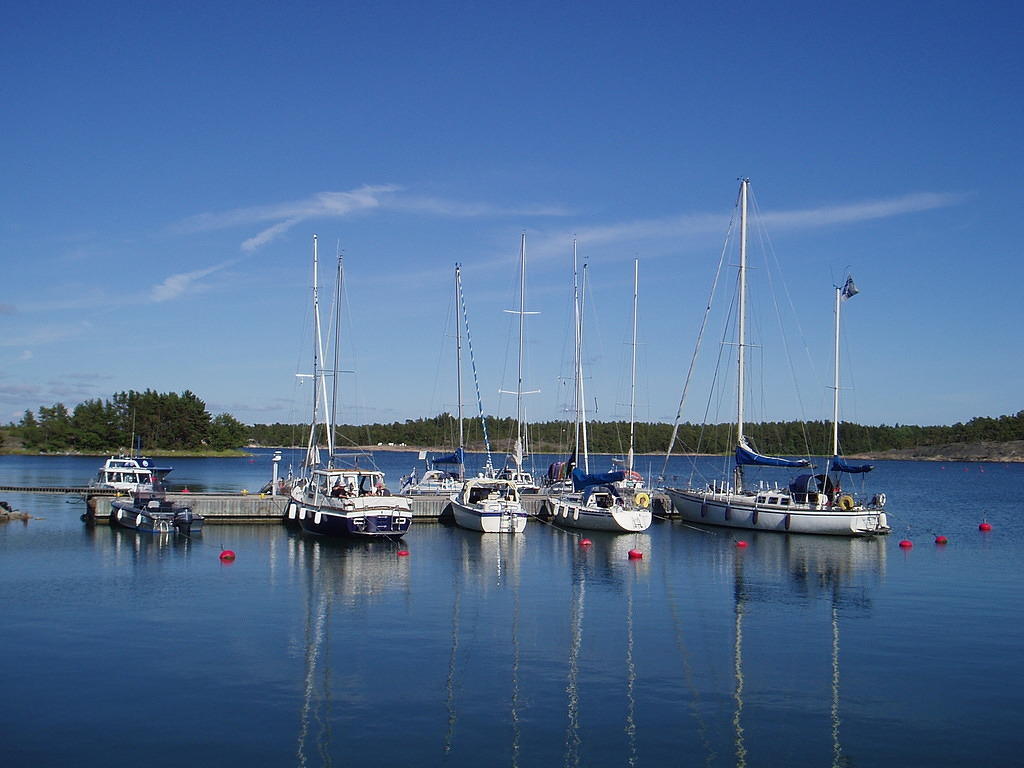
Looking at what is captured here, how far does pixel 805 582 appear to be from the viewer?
39.8m

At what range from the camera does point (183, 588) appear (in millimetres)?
35781

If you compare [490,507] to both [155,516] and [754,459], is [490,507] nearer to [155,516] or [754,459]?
[754,459]

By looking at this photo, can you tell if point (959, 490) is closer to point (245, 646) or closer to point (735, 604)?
point (735, 604)

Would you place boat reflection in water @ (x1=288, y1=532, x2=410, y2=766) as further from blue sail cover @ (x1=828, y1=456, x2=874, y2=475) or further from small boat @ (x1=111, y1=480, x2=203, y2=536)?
blue sail cover @ (x1=828, y1=456, x2=874, y2=475)

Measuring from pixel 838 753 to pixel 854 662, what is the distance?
764 cm

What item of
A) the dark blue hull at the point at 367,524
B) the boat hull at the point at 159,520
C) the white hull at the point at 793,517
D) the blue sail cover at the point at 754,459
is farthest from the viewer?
the blue sail cover at the point at 754,459

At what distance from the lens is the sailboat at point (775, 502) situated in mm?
55219

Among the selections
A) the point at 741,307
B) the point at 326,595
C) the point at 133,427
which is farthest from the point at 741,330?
the point at 133,427

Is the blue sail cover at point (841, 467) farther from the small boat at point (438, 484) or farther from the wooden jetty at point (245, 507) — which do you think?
the small boat at point (438, 484)

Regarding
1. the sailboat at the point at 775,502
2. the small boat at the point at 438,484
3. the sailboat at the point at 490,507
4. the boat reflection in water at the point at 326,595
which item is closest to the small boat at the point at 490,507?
the sailboat at the point at 490,507

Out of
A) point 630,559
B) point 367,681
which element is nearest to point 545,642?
point 367,681

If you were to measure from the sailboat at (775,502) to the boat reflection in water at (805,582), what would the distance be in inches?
35.9

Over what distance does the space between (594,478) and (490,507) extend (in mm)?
7314

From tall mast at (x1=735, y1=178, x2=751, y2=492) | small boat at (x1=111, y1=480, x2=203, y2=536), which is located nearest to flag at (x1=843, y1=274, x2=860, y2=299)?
tall mast at (x1=735, y1=178, x2=751, y2=492)
